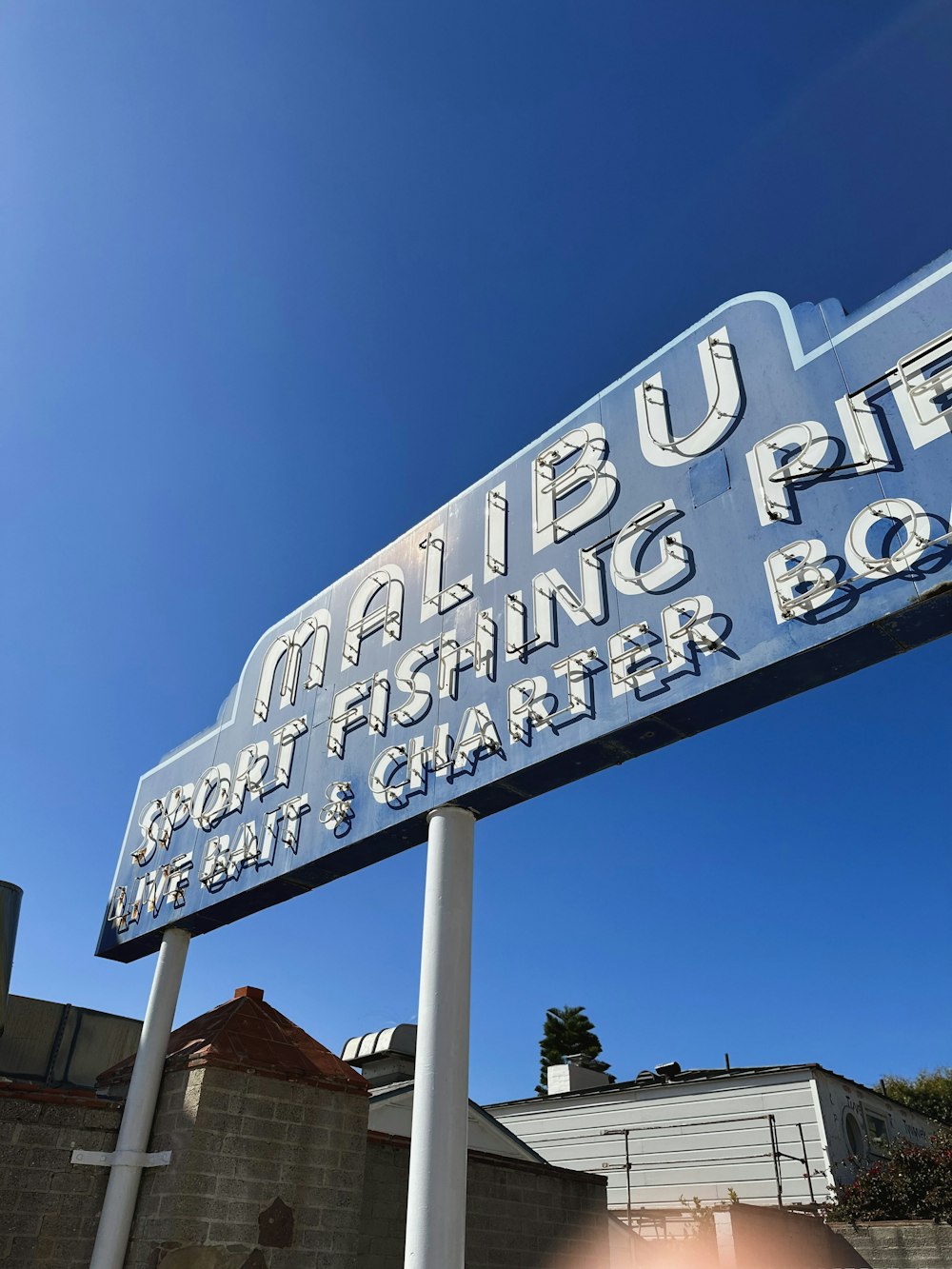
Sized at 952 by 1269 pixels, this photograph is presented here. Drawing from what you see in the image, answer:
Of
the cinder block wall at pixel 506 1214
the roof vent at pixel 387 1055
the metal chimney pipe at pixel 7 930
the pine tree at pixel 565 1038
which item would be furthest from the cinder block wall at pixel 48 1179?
the pine tree at pixel 565 1038

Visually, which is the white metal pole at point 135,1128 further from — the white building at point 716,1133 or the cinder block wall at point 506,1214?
the white building at point 716,1133

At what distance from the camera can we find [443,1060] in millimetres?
5965

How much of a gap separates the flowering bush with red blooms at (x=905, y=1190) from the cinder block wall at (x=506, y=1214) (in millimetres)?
7458

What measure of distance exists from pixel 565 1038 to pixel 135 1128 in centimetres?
5131

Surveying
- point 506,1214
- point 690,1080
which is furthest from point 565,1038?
point 506,1214

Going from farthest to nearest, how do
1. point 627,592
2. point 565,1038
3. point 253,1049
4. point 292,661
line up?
point 565,1038 < point 292,661 < point 253,1049 < point 627,592

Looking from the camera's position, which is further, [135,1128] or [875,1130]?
[875,1130]

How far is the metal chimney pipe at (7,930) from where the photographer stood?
9.62 metres

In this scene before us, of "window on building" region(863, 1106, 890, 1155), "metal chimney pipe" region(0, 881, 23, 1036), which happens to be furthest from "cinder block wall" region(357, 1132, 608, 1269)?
"window on building" region(863, 1106, 890, 1155)

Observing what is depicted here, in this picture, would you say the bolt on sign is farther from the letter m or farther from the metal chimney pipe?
the metal chimney pipe


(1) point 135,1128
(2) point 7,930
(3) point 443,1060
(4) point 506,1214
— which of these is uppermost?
(2) point 7,930

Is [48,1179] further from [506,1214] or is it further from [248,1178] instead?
[506,1214]

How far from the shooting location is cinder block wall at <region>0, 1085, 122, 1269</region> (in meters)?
7.42

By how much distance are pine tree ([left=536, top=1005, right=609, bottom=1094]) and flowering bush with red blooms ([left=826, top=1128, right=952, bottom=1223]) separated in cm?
3809
